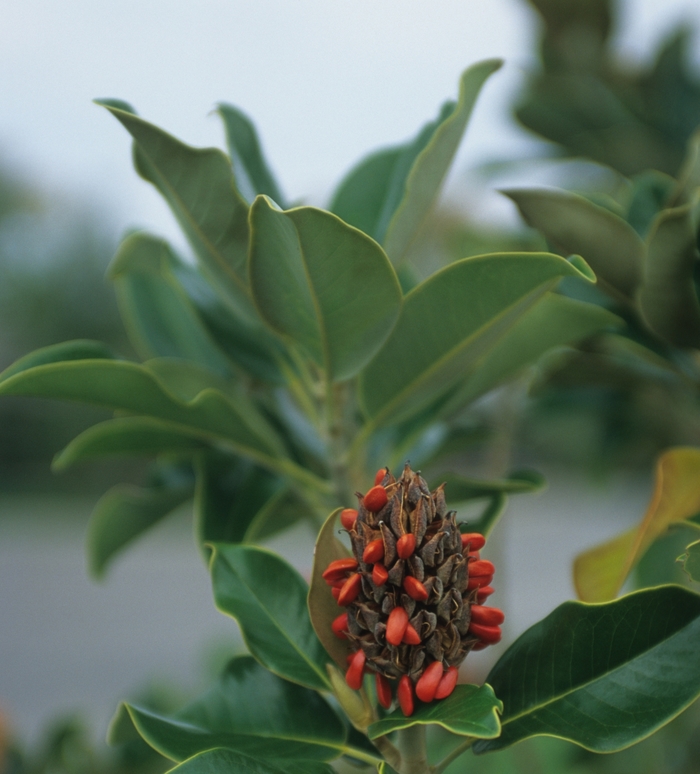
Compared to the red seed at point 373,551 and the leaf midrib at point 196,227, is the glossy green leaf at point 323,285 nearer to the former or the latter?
the leaf midrib at point 196,227

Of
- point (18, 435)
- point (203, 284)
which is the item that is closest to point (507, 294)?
point (203, 284)

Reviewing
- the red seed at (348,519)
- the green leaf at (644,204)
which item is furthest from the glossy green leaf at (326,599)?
the green leaf at (644,204)

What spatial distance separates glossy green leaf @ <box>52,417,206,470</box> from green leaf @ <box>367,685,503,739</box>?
32 centimetres

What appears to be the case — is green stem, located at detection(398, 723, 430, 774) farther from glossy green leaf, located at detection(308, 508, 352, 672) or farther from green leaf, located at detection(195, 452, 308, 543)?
green leaf, located at detection(195, 452, 308, 543)

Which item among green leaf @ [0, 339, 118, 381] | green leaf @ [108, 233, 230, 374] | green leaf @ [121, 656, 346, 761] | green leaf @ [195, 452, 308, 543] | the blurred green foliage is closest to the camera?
green leaf @ [121, 656, 346, 761]

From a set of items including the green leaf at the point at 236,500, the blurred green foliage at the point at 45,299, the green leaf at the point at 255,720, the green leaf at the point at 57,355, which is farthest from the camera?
the blurred green foliage at the point at 45,299

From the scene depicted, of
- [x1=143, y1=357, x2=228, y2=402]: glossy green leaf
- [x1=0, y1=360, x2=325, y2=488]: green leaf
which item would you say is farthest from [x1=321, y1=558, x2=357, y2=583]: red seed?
[x1=143, y1=357, x2=228, y2=402]: glossy green leaf

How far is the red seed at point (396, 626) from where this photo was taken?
1.33 ft

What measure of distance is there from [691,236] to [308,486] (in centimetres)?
39

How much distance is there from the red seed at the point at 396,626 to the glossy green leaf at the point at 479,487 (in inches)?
8.4

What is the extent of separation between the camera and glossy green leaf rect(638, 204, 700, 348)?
588 millimetres

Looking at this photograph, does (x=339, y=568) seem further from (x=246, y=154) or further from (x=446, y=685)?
(x=246, y=154)

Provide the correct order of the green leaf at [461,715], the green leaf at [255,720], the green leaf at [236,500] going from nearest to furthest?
the green leaf at [461,715]
the green leaf at [255,720]
the green leaf at [236,500]

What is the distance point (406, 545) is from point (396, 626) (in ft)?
0.15
